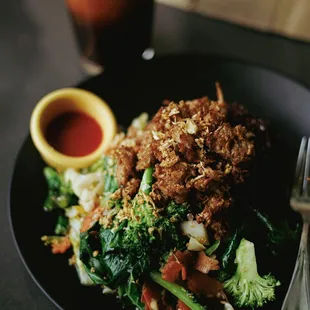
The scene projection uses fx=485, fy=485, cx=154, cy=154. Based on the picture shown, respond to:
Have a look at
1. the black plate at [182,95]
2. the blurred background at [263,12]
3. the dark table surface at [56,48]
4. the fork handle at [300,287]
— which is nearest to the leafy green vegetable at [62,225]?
Answer: the black plate at [182,95]

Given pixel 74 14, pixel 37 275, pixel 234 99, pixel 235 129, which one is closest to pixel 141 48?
pixel 74 14

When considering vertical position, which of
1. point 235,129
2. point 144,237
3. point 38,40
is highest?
point 235,129

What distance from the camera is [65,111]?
2.49 m

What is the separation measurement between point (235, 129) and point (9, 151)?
4.36 feet

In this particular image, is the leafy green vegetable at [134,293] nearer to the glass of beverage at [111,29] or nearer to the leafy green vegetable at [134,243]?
the leafy green vegetable at [134,243]

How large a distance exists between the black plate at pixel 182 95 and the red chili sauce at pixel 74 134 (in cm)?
12

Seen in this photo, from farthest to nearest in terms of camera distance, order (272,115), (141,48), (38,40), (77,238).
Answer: (38,40)
(141,48)
(272,115)
(77,238)

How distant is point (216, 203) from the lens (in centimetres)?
190

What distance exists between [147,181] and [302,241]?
2.27ft

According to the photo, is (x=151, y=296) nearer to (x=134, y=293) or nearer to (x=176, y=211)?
(x=134, y=293)

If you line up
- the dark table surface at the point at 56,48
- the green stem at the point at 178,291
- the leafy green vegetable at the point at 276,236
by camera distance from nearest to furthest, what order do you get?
1. the green stem at the point at 178,291
2. the leafy green vegetable at the point at 276,236
3. the dark table surface at the point at 56,48

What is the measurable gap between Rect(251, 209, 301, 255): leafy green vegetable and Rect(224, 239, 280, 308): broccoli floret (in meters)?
0.17

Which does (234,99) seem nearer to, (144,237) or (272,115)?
(272,115)

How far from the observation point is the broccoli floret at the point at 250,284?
1896 millimetres
